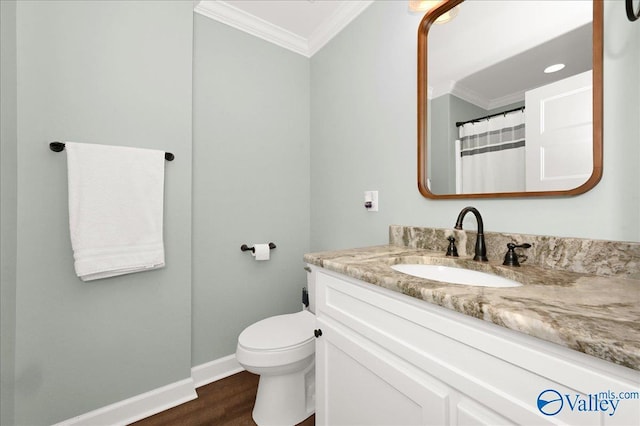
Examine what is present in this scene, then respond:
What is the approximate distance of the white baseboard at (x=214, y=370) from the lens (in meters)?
1.68

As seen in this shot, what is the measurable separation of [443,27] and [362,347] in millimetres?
1466

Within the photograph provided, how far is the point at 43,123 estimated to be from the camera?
1208 millimetres

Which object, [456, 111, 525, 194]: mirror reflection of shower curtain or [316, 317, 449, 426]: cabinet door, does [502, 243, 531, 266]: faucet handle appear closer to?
[456, 111, 525, 194]: mirror reflection of shower curtain

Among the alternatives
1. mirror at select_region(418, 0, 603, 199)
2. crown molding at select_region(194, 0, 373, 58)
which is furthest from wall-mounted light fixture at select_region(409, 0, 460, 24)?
crown molding at select_region(194, 0, 373, 58)

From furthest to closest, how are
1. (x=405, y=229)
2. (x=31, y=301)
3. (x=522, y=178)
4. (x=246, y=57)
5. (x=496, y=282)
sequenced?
(x=246, y=57), (x=405, y=229), (x=31, y=301), (x=522, y=178), (x=496, y=282)

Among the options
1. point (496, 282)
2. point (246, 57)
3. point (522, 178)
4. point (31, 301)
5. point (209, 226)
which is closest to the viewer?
point (496, 282)

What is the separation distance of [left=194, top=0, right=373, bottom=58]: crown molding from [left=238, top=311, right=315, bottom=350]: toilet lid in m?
1.99

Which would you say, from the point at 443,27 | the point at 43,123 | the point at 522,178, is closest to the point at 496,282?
the point at 522,178

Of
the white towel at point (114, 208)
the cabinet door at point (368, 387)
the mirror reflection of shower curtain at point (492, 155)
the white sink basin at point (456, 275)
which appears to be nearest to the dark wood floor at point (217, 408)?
the cabinet door at point (368, 387)

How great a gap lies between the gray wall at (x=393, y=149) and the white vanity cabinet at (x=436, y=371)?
62 centimetres

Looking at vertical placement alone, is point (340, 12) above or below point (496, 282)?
above

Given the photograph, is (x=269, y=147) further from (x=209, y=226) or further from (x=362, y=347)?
(x=362, y=347)

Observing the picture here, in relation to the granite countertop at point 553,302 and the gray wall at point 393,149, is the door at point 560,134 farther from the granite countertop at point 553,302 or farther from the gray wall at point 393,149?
the granite countertop at point 553,302

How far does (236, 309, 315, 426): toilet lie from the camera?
1269 mm
